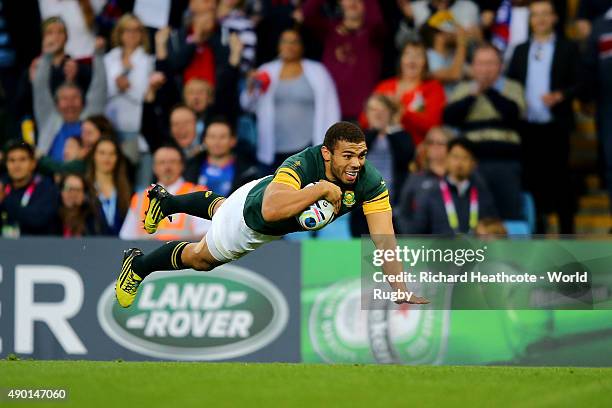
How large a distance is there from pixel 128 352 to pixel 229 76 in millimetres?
4000

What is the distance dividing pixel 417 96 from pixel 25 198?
15.5 ft

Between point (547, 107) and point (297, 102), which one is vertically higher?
point (297, 102)

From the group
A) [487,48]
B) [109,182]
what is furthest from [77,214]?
[487,48]

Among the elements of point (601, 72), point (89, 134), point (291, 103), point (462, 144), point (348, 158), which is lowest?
point (348, 158)

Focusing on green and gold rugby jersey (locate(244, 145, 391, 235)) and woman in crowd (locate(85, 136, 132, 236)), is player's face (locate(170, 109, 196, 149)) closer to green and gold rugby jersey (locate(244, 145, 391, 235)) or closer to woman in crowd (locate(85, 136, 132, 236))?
woman in crowd (locate(85, 136, 132, 236))

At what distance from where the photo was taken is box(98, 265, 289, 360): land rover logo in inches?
494

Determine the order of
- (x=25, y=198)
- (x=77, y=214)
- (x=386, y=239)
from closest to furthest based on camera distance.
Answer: (x=386, y=239), (x=77, y=214), (x=25, y=198)

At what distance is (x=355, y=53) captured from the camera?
15117 mm

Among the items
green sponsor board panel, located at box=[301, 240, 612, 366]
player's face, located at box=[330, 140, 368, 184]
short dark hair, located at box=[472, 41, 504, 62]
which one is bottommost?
green sponsor board panel, located at box=[301, 240, 612, 366]

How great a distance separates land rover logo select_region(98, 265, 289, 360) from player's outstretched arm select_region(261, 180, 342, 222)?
8.59ft

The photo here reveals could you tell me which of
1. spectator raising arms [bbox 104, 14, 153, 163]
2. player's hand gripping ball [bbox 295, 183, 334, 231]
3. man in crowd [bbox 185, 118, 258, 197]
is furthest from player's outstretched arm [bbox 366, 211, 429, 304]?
spectator raising arms [bbox 104, 14, 153, 163]

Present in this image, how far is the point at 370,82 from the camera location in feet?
49.7

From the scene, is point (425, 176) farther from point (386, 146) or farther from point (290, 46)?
point (290, 46)

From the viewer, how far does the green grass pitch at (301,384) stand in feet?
31.9
